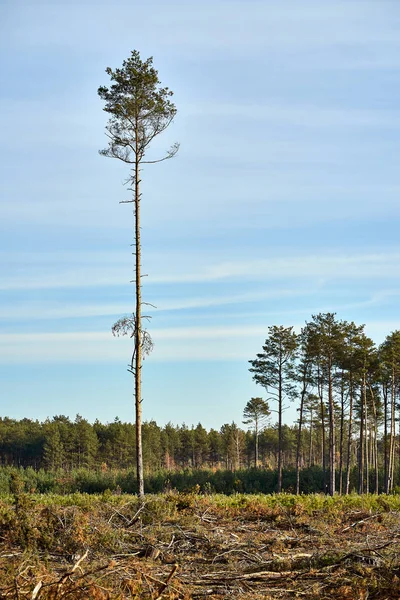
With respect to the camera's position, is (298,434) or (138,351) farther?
(298,434)

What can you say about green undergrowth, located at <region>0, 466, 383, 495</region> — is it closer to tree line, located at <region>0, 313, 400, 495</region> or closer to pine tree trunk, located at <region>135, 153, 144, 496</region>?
tree line, located at <region>0, 313, 400, 495</region>

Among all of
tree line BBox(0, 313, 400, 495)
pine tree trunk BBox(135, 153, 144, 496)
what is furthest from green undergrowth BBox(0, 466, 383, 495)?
pine tree trunk BBox(135, 153, 144, 496)

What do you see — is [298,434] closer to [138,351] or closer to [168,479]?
[168,479]

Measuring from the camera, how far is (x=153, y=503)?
13172mm

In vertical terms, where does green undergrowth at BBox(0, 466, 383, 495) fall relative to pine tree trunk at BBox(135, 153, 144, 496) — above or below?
below

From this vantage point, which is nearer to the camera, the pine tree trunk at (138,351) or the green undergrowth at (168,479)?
the pine tree trunk at (138,351)

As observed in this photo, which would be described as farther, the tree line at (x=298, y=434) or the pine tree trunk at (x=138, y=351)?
the tree line at (x=298, y=434)

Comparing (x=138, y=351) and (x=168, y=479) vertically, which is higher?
(x=138, y=351)

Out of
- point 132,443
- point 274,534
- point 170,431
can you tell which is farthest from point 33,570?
point 170,431

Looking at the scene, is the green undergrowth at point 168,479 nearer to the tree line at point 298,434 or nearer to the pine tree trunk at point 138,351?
the tree line at point 298,434

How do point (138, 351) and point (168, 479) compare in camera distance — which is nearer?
point (138, 351)

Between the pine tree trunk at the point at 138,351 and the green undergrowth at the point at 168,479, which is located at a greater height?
the pine tree trunk at the point at 138,351

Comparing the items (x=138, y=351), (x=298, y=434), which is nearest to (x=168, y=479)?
(x=298, y=434)

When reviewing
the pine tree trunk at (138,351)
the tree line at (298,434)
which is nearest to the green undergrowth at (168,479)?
the tree line at (298,434)
